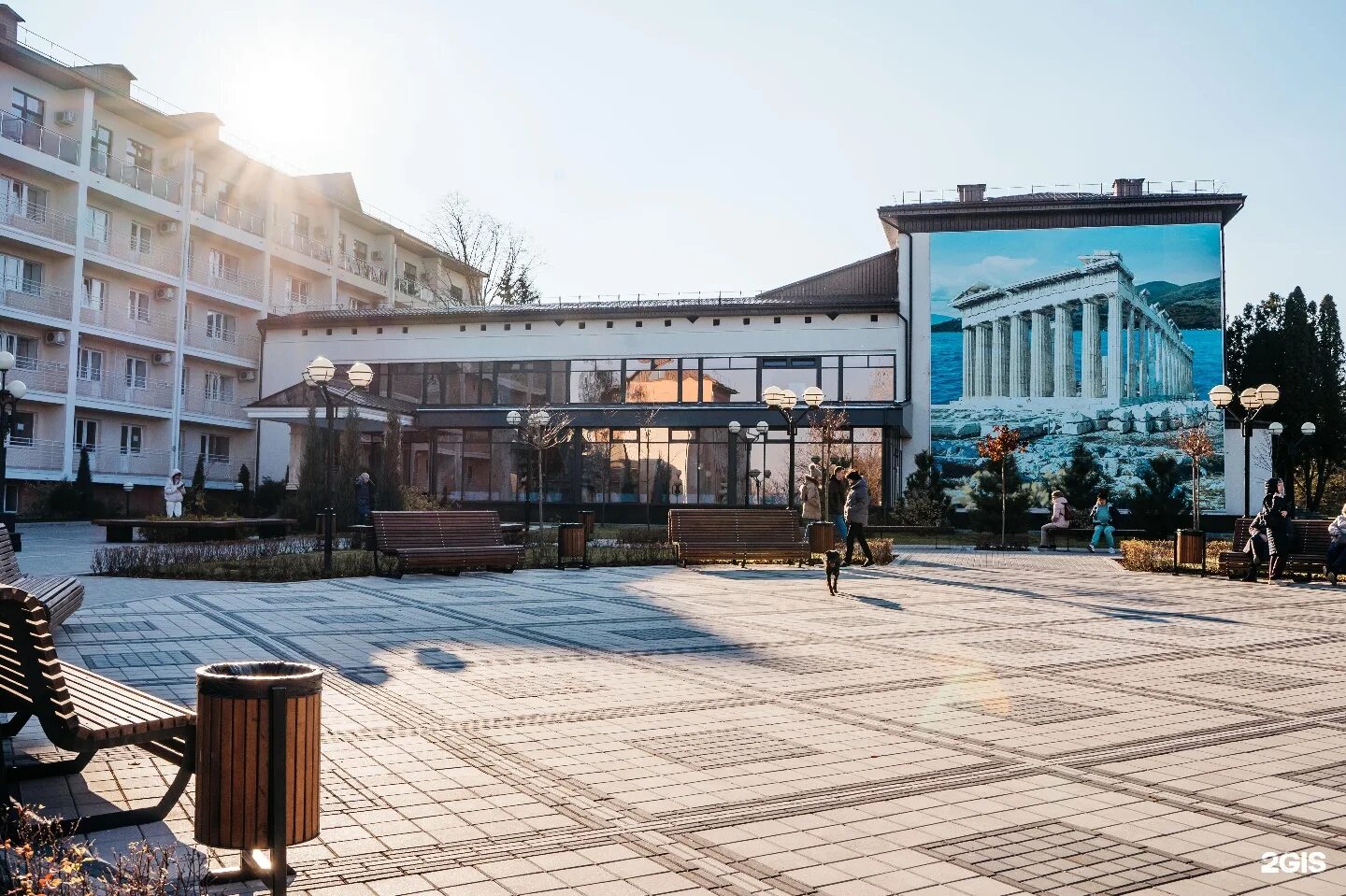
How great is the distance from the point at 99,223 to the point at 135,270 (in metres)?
1.99

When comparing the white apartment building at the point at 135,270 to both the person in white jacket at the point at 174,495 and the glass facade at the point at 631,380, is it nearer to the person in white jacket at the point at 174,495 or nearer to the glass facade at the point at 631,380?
the glass facade at the point at 631,380

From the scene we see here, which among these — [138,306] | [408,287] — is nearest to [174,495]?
[138,306]

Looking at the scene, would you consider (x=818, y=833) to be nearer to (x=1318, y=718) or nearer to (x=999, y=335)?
(x=1318, y=718)

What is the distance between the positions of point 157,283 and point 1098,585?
126 feet

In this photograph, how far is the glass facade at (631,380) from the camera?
1626 inches

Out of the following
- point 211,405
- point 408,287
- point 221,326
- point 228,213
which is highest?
point 228,213

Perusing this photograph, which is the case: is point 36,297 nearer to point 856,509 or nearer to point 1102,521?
point 856,509

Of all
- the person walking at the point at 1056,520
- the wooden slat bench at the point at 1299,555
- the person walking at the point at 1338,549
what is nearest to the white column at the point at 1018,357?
the person walking at the point at 1056,520

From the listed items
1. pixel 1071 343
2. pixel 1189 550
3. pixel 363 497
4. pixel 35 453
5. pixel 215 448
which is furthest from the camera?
pixel 215 448

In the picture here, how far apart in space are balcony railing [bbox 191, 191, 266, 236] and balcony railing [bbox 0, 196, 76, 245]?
659cm

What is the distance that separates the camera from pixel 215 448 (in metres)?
47.9

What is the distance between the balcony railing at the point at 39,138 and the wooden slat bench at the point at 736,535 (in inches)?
1136

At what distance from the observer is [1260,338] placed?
5941 centimetres

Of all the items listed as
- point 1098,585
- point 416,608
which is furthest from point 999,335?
point 416,608
